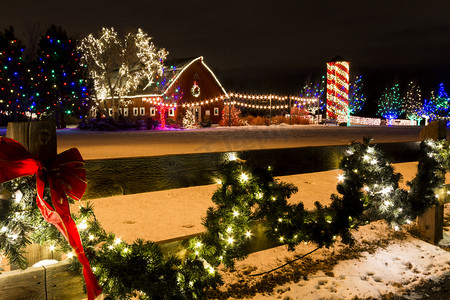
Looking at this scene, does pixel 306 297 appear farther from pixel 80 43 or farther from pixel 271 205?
pixel 80 43

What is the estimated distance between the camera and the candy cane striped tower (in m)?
35.1

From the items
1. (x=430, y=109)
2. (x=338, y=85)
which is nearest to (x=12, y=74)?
(x=338, y=85)

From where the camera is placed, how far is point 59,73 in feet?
98.4

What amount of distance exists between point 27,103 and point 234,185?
103 ft

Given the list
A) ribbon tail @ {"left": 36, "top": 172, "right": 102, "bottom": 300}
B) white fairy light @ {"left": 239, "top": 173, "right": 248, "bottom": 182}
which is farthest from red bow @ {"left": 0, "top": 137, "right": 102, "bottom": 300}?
white fairy light @ {"left": 239, "top": 173, "right": 248, "bottom": 182}

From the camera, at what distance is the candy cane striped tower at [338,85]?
35.1m

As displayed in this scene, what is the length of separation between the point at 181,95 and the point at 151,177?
110 feet

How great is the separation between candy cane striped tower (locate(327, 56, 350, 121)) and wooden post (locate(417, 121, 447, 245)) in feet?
106

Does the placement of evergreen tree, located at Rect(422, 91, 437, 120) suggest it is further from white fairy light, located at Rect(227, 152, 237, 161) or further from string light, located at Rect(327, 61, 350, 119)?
white fairy light, located at Rect(227, 152, 237, 161)

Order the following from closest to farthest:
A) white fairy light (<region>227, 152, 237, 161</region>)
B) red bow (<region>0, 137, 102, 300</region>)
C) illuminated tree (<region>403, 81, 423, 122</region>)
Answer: red bow (<region>0, 137, 102, 300</region>), white fairy light (<region>227, 152, 237, 161</region>), illuminated tree (<region>403, 81, 423, 122</region>)

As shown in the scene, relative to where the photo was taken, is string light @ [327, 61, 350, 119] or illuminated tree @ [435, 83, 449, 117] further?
illuminated tree @ [435, 83, 449, 117]

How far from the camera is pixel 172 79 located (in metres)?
Result: 35.1

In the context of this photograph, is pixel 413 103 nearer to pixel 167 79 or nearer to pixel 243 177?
pixel 167 79

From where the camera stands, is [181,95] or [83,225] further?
[181,95]
